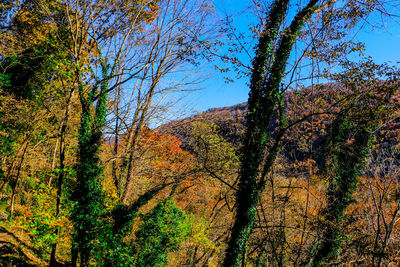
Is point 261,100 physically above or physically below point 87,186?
above

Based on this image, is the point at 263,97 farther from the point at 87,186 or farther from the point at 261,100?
the point at 87,186

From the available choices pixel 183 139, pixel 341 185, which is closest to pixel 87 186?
pixel 183 139

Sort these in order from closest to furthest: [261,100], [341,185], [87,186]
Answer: [261,100] → [87,186] → [341,185]

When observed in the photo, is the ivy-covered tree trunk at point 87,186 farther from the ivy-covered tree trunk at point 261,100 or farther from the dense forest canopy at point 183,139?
the ivy-covered tree trunk at point 261,100

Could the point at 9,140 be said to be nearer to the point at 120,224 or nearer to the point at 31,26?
the point at 31,26

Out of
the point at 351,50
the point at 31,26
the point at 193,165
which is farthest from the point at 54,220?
the point at 351,50

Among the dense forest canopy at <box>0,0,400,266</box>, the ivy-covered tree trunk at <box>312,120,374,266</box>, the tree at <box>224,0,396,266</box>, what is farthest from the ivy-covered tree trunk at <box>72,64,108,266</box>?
the ivy-covered tree trunk at <box>312,120,374,266</box>

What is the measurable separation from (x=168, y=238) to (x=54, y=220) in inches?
241

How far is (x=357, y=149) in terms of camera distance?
12.0 m

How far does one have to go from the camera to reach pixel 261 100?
8016mm

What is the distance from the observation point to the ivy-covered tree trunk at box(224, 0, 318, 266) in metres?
7.64

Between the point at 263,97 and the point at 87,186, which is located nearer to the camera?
the point at 263,97

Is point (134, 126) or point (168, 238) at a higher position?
point (134, 126)

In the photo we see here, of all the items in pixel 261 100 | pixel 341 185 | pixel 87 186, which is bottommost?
pixel 341 185
